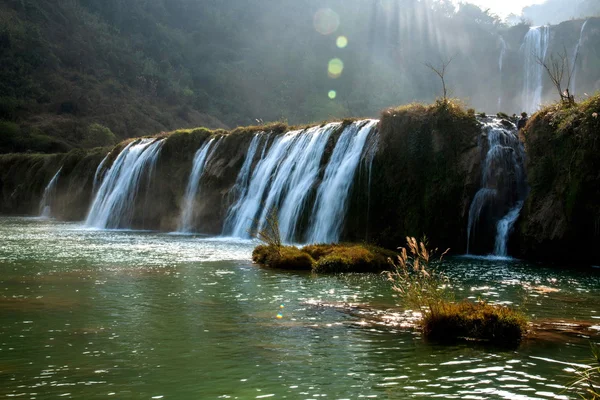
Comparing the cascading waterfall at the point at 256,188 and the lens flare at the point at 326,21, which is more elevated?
the lens flare at the point at 326,21

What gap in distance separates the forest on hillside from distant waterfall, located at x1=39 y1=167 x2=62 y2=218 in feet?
69.8

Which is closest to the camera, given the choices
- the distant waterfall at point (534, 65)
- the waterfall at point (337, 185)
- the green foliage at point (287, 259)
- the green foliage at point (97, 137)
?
the green foliage at point (287, 259)

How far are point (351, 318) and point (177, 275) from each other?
636cm

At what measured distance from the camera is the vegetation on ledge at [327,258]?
53.5 ft

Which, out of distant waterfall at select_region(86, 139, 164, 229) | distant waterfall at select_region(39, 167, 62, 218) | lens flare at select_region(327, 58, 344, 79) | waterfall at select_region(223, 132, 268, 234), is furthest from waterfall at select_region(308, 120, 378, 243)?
lens flare at select_region(327, 58, 344, 79)

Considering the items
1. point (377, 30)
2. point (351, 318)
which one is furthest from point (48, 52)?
point (351, 318)

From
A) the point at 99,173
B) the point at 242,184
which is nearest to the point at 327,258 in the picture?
the point at 242,184

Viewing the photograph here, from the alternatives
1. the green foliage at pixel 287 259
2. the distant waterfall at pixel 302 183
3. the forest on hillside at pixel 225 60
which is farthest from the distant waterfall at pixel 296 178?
the forest on hillside at pixel 225 60

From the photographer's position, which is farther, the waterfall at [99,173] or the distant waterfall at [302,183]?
the waterfall at [99,173]

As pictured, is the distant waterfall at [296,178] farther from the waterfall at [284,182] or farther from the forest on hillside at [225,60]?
the forest on hillside at [225,60]

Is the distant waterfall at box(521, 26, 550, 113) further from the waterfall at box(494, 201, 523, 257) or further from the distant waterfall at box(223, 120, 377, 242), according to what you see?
the waterfall at box(494, 201, 523, 257)

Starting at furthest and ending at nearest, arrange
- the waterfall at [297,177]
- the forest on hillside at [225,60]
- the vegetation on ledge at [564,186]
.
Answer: the forest on hillside at [225,60], the waterfall at [297,177], the vegetation on ledge at [564,186]

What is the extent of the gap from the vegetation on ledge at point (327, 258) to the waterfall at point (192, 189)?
17.3 m

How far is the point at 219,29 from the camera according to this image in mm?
122250
